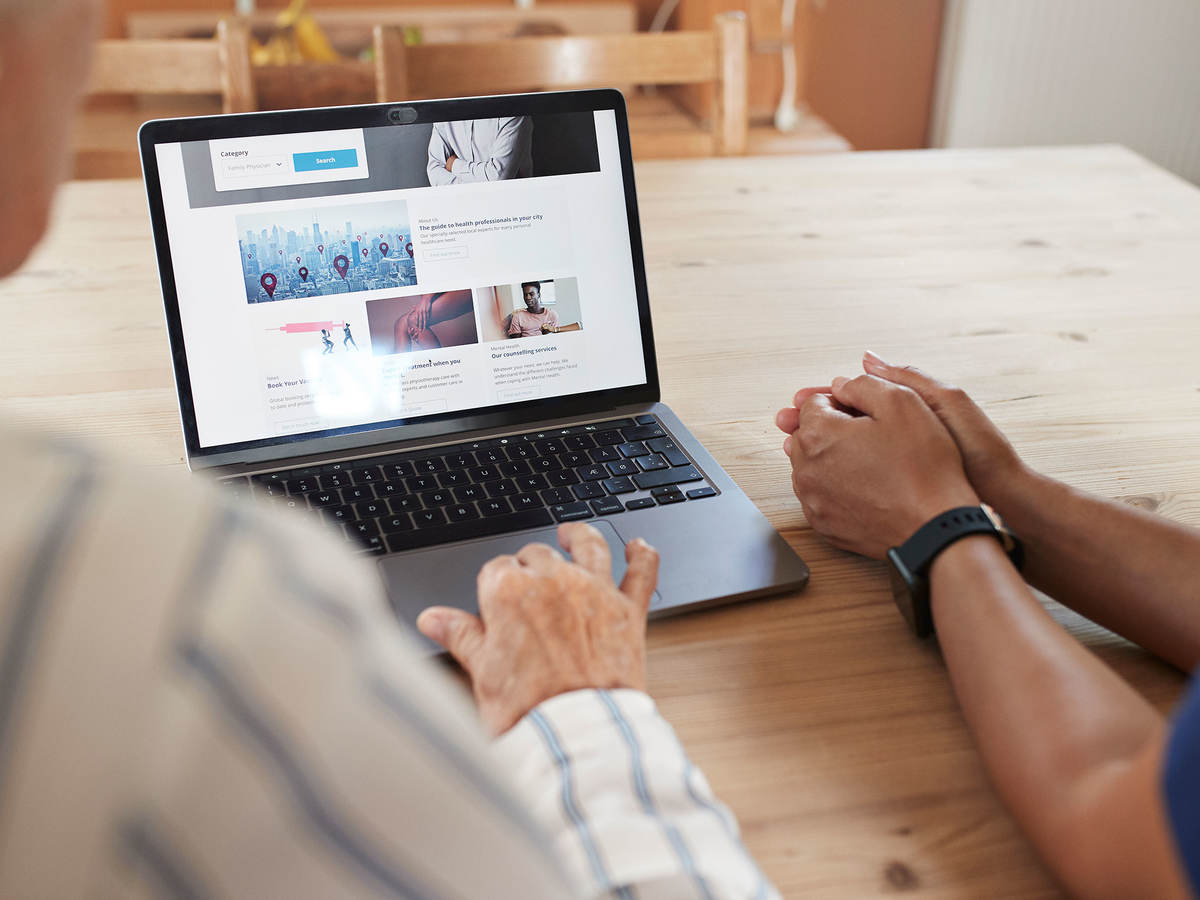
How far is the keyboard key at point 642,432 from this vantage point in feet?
2.89

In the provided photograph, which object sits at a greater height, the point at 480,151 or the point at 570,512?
the point at 480,151

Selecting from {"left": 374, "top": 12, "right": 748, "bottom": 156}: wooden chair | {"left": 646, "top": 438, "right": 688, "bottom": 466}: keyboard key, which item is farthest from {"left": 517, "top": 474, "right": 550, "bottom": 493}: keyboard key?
{"left": 374, "top": 12, "right": 748, "bottom": 156}: wooden chair

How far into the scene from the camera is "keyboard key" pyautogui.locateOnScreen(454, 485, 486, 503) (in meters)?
0.79

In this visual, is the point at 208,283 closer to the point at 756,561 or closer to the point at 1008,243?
the point at 756,561

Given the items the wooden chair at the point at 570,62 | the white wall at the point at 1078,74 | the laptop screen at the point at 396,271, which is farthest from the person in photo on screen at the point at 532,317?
the white wall at the point at 1078,74

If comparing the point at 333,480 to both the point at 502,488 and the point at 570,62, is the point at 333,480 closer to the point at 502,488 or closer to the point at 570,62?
the point at 502,488

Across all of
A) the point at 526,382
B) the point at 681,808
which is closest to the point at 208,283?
the point at 526,382

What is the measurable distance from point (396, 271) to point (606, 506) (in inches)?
10.4

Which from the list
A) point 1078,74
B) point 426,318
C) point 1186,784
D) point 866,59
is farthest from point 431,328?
point 866,59

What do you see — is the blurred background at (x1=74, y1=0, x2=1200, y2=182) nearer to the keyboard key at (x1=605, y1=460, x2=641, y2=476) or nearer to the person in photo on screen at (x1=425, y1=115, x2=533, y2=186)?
the person in photo on screen at (x1=425, y1=115, x2=533, y2=186)

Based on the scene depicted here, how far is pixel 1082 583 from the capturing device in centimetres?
71

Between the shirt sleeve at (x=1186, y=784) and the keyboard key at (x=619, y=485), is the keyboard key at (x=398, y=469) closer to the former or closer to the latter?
the keyboard key at (x=619, y=485)

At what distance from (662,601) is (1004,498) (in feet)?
0.91

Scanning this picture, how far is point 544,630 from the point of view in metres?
0.59
